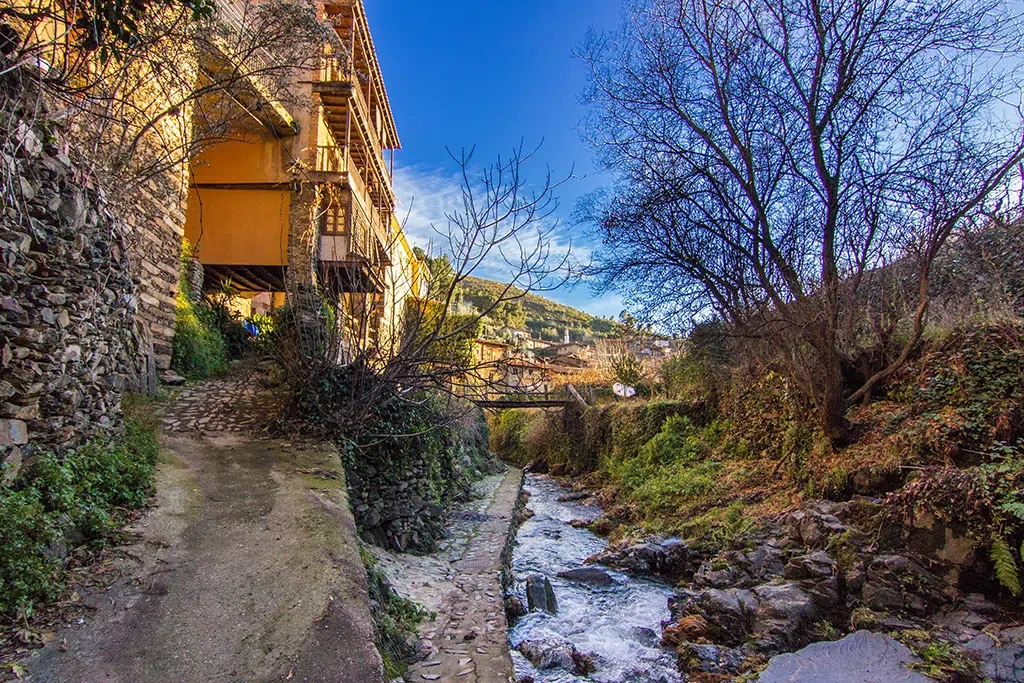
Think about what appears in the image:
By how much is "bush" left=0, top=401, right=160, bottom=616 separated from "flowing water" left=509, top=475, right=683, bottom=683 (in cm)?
364

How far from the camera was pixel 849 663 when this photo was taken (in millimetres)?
4379

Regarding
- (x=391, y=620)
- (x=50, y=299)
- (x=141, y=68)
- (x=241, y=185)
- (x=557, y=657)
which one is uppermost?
(x=241, y=185)

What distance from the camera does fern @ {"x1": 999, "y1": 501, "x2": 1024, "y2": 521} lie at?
172 inches

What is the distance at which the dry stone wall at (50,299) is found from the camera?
135 inches

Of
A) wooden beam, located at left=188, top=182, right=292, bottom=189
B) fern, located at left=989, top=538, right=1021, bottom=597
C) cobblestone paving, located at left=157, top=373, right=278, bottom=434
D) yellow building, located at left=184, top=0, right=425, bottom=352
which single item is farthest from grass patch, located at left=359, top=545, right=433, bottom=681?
wooden beam, located at left=188, top=182, right=292, bottom=189

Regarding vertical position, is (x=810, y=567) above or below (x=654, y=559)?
above

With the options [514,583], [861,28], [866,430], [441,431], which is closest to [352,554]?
[514,583]

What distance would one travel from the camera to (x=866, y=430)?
7.45 meters

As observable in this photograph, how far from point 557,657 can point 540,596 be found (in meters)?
1.31

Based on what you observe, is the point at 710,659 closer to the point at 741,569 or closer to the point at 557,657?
the point at 557,657

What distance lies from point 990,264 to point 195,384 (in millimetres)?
12828

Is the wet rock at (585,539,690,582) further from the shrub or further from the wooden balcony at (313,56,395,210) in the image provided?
the shrub

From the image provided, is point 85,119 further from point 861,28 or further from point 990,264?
point 990,264

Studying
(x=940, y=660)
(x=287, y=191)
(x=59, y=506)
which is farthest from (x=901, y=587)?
(x=287, y=191)
